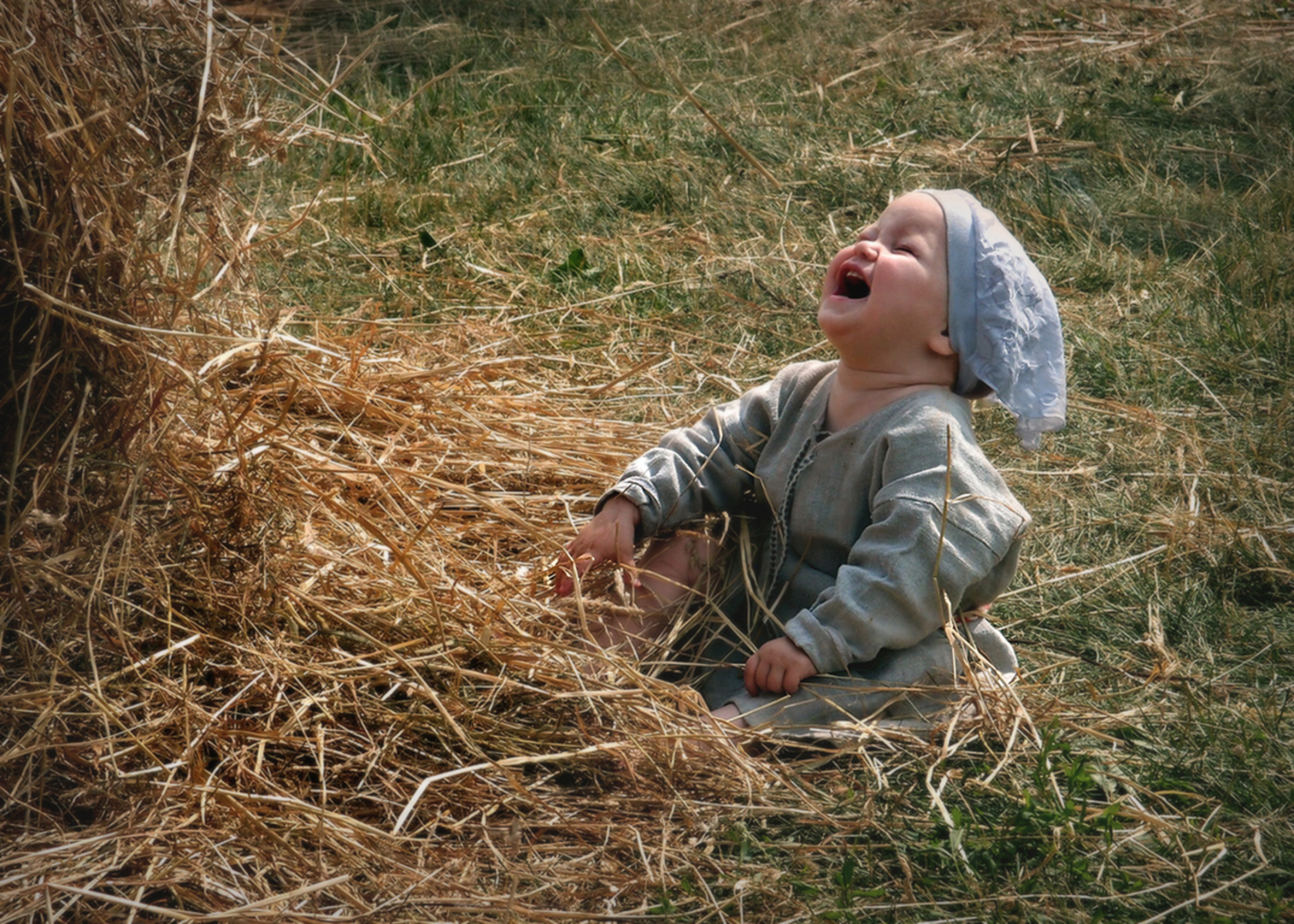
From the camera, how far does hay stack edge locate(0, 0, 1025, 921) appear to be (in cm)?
175

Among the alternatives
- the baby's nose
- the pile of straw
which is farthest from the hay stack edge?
the baby's nose

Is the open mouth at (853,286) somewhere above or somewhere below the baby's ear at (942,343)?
above

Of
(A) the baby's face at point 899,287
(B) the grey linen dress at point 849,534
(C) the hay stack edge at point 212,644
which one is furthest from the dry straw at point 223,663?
(A) the baby's face at point 899,287

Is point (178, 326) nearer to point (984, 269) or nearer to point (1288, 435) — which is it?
point (984, 269)

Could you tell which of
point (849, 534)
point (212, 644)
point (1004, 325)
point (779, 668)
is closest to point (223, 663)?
point (212, 644)

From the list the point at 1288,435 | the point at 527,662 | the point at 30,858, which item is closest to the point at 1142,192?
the point at 1288,435

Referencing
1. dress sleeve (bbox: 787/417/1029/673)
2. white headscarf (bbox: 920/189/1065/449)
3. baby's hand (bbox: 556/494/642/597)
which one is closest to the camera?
dress sleeve (bbox: 787/417/1029/673)

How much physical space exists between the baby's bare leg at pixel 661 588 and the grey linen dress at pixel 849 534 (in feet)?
0.16

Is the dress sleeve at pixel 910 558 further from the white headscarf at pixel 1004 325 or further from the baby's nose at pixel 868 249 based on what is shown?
the baby's nose at pixel 868 249

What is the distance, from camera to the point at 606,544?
7.76 feet

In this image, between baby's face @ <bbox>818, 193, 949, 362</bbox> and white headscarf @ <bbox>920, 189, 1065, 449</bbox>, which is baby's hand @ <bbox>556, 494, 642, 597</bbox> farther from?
white headscarf @ <bbox>920, 189, 1065, 449</bbox>

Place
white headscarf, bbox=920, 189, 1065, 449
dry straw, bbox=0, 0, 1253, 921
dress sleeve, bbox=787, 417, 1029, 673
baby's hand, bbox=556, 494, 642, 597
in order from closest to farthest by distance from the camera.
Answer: dry straw, bbox=0, 0, 1253, 921 → dress sleeve, bbox=787, 417, 1029, 673 → white headscarf, bbox=920, 189, 1065, 449 → baby's hand, bbox=556, 494, 642, 597

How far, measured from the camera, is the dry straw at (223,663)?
175cm

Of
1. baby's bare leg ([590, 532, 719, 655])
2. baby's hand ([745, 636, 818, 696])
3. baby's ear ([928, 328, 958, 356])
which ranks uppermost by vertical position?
baby's ear ([928, 328, 958, 356])
